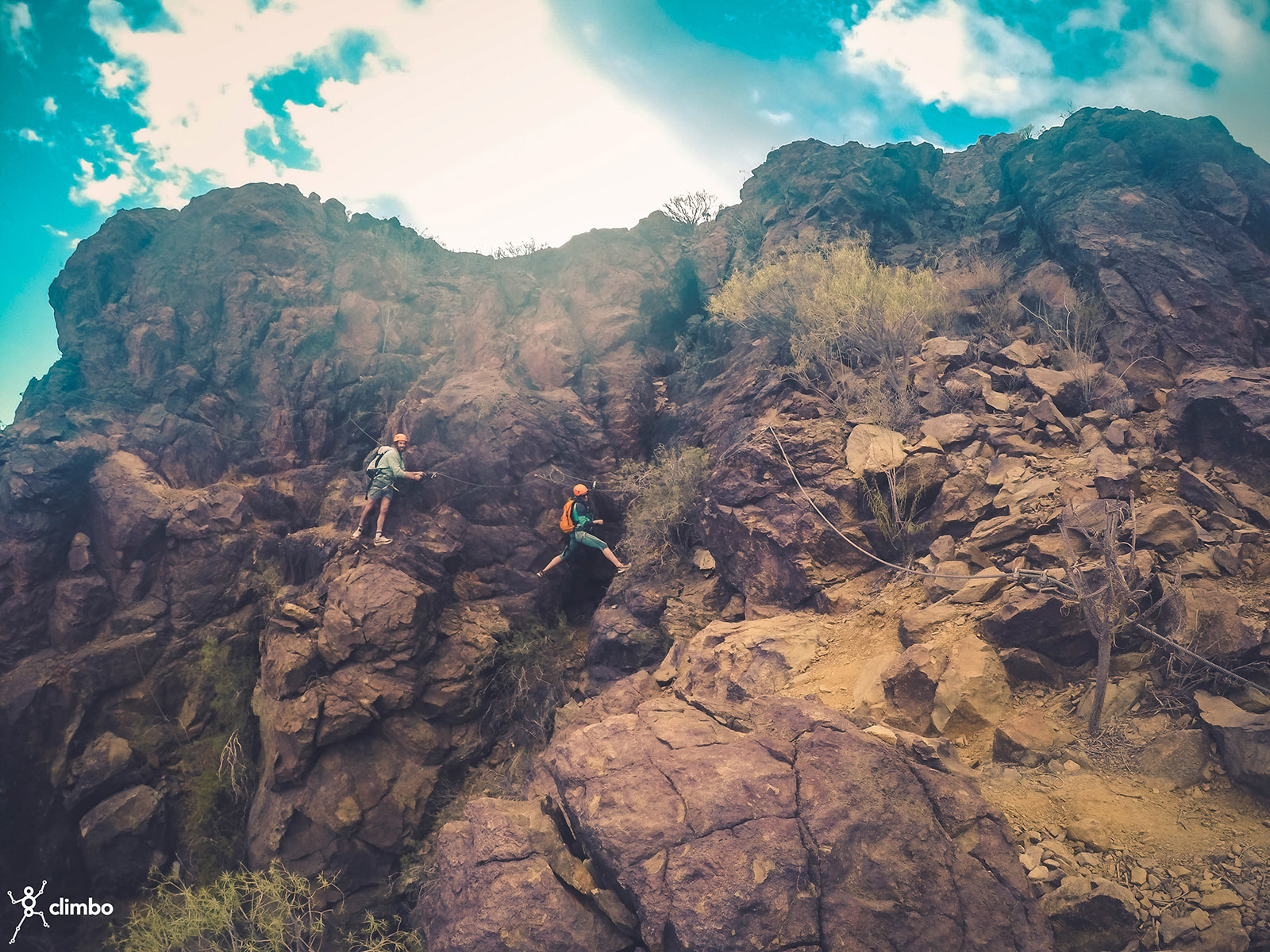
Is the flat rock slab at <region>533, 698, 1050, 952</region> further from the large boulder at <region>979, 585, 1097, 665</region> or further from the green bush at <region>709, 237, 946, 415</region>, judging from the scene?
the green bush at <region>709, 237, 946, 415</region>

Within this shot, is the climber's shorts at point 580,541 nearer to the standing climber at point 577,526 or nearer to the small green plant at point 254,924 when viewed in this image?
the standing climber at point 577,526

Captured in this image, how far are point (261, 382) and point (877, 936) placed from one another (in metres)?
18.1

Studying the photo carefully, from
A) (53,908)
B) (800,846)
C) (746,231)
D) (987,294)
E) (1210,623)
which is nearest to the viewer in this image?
(800,846)

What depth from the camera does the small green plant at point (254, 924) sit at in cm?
730

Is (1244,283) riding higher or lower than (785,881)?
higher

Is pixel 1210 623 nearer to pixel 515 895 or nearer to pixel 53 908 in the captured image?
pixel 515 895

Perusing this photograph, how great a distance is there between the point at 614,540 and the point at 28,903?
1281 cm

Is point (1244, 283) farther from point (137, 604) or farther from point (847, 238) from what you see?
point (137, 604)

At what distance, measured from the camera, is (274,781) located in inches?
395

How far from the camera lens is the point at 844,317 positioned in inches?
423

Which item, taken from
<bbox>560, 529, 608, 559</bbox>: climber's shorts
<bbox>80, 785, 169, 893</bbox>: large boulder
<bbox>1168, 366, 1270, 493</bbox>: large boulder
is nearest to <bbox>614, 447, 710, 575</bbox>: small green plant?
<bbox>560, 529, 608, 559</bbox>: climber's shorts

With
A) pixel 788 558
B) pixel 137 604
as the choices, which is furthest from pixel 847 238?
pixel 137 604

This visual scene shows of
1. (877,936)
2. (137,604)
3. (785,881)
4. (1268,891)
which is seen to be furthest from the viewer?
(137,604)

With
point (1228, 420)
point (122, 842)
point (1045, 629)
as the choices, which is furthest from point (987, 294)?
point (122, 842)
